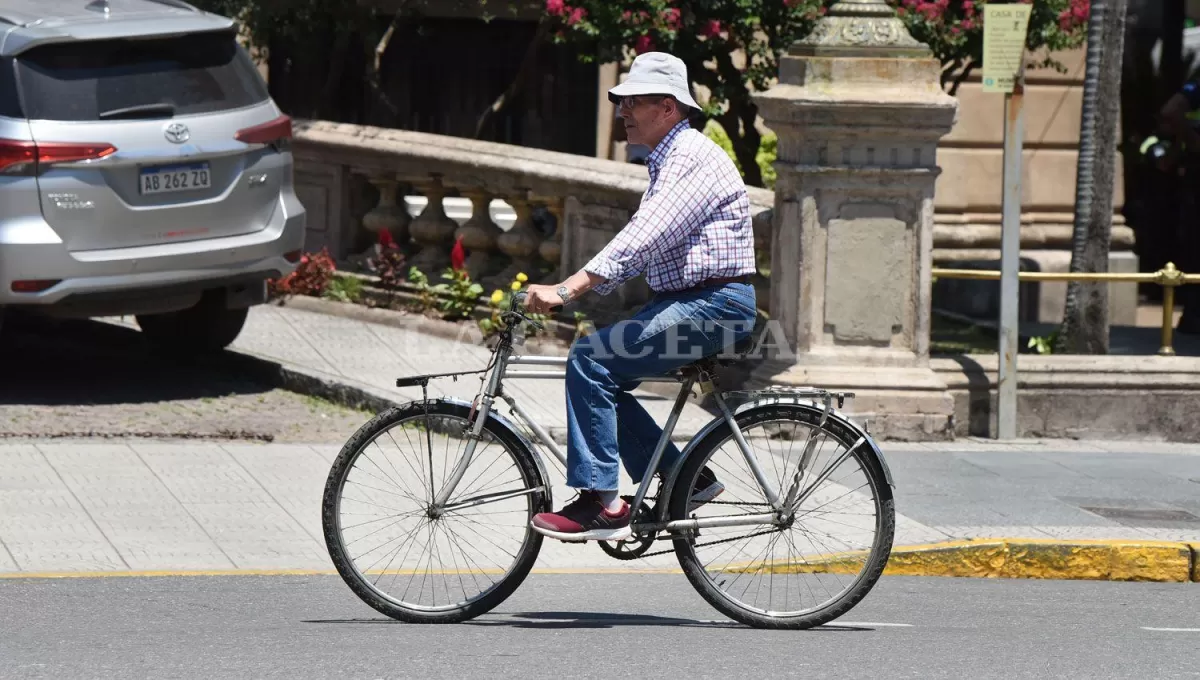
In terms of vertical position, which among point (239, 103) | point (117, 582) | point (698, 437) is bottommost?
point (117, 582)

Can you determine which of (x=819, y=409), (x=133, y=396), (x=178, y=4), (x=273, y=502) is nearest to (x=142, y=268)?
(x=133, y=396)

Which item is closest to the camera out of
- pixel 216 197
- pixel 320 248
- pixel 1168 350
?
pixel 216 197

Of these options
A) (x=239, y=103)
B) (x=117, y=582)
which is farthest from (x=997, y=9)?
(x=117, y=582)

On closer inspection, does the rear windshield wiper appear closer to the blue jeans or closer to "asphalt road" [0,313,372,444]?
"asphalt road" [0,313,372,444]

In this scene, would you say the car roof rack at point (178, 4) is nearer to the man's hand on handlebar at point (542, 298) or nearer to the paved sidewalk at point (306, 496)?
the paved sidewalk at point (306, 496)

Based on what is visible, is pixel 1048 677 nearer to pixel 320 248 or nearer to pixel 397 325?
pixel 397 325

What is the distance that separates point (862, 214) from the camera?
9.99 metres

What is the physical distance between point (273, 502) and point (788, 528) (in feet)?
8.92

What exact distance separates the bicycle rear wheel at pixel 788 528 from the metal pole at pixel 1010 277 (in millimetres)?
4201

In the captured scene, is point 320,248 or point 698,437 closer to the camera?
point 698,437

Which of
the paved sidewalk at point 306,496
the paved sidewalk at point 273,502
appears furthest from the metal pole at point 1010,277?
the paved sidewalk at point 273,502

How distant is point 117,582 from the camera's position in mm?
6848

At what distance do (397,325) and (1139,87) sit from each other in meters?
7.76

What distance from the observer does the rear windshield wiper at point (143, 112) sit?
9.41 meters
